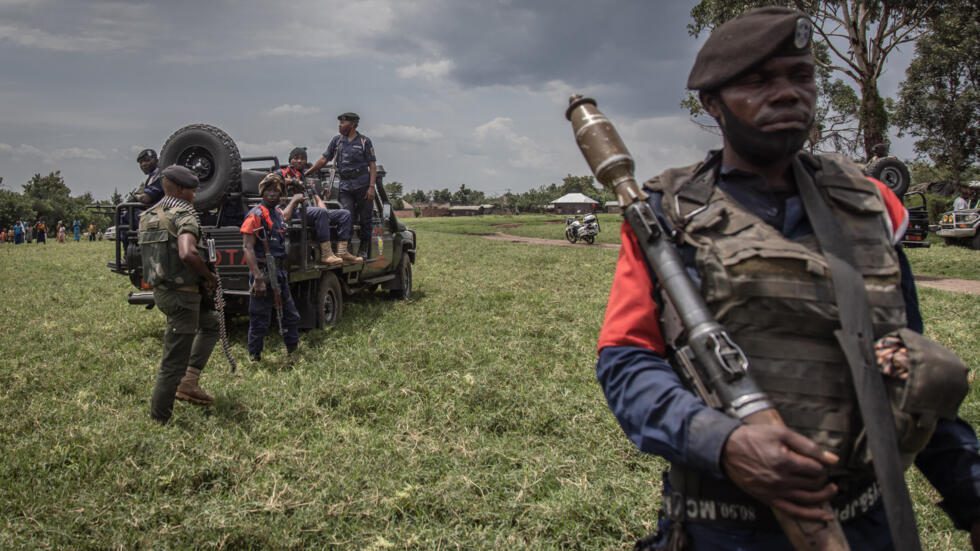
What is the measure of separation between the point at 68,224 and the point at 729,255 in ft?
260

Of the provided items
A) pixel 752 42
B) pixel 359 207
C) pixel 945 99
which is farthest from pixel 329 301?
pixel 945 99

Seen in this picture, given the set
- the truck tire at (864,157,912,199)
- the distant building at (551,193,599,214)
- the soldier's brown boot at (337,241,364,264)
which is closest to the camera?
the truck tire at (864,157,912,199)

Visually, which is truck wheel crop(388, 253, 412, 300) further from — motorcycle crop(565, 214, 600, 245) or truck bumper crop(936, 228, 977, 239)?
motorcycle crop(565, 214, 600, 245)

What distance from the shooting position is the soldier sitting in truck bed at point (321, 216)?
8.31 meters

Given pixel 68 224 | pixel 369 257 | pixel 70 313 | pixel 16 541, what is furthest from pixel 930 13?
pixel 68 224

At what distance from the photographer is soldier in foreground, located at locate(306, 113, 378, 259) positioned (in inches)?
362

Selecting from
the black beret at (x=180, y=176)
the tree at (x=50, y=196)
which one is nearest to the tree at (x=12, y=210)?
the tree at (x=50, y=196)

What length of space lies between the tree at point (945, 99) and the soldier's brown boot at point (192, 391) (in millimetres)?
23835

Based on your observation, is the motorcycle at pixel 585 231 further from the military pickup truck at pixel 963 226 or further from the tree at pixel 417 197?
the tree at pixel 417 197

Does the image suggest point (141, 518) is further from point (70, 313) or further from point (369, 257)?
point (70, 313)

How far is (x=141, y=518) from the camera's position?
3748 millimetres

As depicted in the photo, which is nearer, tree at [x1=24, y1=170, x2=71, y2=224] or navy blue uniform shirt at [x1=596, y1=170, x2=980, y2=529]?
navy blue uniform shirt at [x1=596, y1=170, x2=980, y2=529]

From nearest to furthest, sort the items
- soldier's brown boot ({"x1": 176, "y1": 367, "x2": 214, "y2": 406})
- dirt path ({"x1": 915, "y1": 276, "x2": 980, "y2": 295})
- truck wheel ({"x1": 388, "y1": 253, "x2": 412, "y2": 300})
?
soldier's brown boot ({"x1": 176, "y1": 367, "x2": 214, "y2": 406}) → truck wheel ({"x1": 388, "y1": 253, "x2": 412, "y2": 300}) → dirt path ({"x1": 915, "y1": 276, "x2": 980, "y2": 295})

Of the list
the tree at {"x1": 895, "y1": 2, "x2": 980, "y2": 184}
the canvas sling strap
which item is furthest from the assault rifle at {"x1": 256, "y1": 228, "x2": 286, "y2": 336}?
the tree at {"x1": 895, "y1": 2, "x2": 980, "y2": 184}
